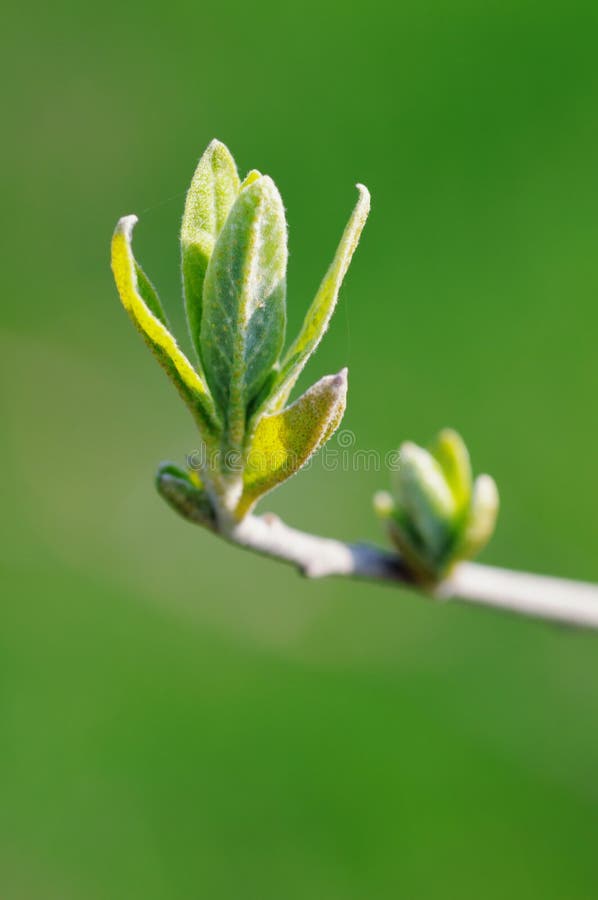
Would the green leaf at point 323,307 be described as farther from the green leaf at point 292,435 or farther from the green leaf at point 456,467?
the green leaf at point 456,467

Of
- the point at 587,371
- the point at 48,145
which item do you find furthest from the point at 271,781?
the point at 48,145

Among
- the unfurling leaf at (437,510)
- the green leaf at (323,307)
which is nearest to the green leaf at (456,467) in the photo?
the unfurling leaf at (437,510)

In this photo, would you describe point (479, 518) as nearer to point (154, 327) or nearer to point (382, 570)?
point (382, 570)

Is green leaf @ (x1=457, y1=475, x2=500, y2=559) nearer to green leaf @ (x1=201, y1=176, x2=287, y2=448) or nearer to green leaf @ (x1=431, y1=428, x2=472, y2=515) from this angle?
green leaf @ (x1=431, y1=428, x2=472, y2=515)

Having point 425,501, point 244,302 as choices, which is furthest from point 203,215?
point 425,501

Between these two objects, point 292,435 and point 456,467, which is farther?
point 456,467

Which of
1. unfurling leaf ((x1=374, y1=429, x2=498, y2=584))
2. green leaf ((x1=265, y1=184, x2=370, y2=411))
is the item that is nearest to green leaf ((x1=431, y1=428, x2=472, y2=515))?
unfurling leaf ((x1=374, y1=429, x2=498, y2=584))
